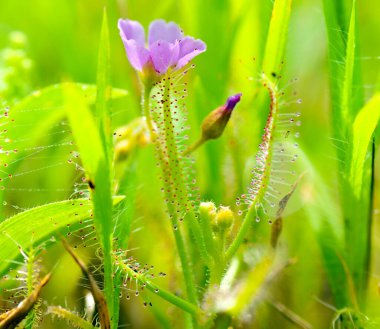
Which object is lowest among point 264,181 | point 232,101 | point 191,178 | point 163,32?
point 191,178

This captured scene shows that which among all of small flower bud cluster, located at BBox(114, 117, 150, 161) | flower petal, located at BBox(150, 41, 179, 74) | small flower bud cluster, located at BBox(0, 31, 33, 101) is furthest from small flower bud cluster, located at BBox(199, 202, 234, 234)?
small flower bud cluster, located at BBox(0, 31, 33, 101)

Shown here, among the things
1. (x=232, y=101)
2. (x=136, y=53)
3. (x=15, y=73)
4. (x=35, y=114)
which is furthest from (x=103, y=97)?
(x=15, y=73)

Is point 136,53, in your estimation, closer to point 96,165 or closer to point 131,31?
point 131,31

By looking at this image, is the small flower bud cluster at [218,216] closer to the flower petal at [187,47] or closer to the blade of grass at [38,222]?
the blade of grass at [38,222]

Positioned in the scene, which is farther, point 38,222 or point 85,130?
point 38,222

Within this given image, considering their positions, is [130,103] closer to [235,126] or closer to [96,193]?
[235,126]

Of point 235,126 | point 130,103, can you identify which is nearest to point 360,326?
point 235,126

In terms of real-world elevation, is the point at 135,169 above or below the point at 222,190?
above
